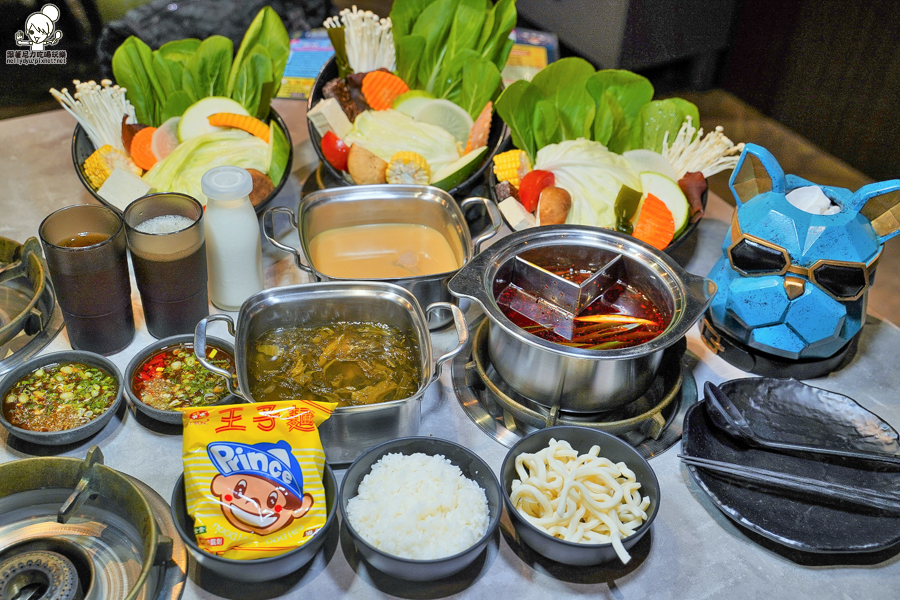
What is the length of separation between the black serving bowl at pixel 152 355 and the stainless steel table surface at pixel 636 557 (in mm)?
81

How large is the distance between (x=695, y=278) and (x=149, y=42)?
86.1 inches

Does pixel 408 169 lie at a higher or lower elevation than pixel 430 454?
higher

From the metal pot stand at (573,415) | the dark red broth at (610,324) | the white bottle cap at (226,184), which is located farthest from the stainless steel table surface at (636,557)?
the white bottle cap at (226,184)

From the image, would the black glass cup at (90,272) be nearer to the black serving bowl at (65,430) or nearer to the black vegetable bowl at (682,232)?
the black serving bowl at (65,430)

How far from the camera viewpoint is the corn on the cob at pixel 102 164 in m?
2.04

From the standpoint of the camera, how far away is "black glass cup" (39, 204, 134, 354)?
4.90ft

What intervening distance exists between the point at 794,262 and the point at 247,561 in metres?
1.32

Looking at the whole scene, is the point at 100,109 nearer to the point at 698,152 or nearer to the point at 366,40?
the point at 366,40

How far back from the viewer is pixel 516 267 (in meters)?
1.66

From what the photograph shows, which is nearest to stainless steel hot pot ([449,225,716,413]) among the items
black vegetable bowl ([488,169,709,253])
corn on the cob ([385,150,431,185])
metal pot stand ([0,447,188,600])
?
black vegetable bowl ([488,169,709,253])

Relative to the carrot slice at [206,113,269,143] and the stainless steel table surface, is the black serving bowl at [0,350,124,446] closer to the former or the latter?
the stainless steel table surface

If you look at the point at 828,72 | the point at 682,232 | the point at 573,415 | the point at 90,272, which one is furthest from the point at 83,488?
the point at 828,72

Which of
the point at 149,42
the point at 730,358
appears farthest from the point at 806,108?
the point at 149,42

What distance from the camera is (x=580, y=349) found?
1.37 meters
